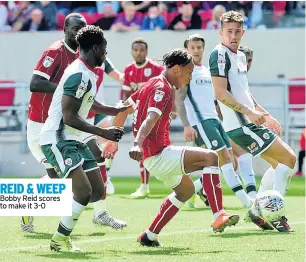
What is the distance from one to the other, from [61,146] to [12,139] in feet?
34.9

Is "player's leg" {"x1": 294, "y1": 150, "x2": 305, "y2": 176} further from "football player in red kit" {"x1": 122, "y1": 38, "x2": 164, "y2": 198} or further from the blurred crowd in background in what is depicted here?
"football player in red kit" {"x1": 122, "y1": 38, "x2": 164, "y2": 198}

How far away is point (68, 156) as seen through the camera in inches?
329

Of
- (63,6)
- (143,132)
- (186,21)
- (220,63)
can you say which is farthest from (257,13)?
(143,132)

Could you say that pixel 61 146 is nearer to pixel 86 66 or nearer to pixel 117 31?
pixel 86 66

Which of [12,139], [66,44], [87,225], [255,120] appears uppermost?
[66,44]

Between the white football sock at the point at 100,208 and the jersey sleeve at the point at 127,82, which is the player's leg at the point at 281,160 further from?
the jersey sleeve at the point at 127,82

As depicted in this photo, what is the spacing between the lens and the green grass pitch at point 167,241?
26.2 ft

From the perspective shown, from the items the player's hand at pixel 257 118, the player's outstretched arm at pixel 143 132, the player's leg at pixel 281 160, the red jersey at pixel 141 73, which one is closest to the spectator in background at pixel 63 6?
the red jersey at pixel 141 73

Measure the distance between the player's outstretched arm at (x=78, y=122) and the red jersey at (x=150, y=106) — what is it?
488 mm

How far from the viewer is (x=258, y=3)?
19.9m

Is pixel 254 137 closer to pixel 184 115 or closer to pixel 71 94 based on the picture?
pixel 184 115

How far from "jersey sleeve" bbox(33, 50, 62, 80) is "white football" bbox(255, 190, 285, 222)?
2524mm

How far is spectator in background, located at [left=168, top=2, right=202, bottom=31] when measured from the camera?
1978cm

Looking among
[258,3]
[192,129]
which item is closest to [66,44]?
[192,129]
